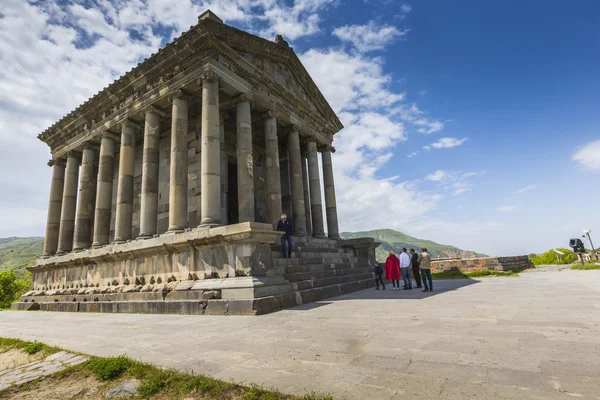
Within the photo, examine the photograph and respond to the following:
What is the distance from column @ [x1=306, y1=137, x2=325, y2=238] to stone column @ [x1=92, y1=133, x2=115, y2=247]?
10367 mm

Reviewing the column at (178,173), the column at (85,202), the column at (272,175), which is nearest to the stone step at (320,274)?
the column at (272,175)

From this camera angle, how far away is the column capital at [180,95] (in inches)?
499

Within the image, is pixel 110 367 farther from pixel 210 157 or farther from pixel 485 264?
pixel 485 264

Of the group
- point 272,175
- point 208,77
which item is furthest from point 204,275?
point 208,77

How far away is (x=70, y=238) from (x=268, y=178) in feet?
40.4

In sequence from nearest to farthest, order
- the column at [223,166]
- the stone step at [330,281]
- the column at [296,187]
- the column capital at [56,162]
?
the stone step at [330,281] → the column at [223,166] → the column at [296,187] → the column capital at [56,162]

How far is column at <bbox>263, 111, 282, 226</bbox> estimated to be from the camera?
13.9m

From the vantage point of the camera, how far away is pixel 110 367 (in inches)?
150

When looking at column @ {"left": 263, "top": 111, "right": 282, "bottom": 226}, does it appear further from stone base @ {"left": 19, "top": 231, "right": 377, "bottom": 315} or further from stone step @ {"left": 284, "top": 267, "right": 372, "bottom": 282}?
stone step @ {"left": 284, "top": 267, "right": 372, "bottom": 282}

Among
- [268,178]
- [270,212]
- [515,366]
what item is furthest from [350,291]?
[515,366]

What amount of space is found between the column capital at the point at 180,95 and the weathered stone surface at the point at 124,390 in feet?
37.9

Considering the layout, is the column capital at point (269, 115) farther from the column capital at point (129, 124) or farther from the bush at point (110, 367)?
the bush at point (110, 367)

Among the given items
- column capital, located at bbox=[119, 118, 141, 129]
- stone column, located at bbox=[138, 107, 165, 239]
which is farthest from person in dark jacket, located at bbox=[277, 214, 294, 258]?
column capital, located at bbox=[119, 118, 141, 129]

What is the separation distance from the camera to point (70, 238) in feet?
57.2
